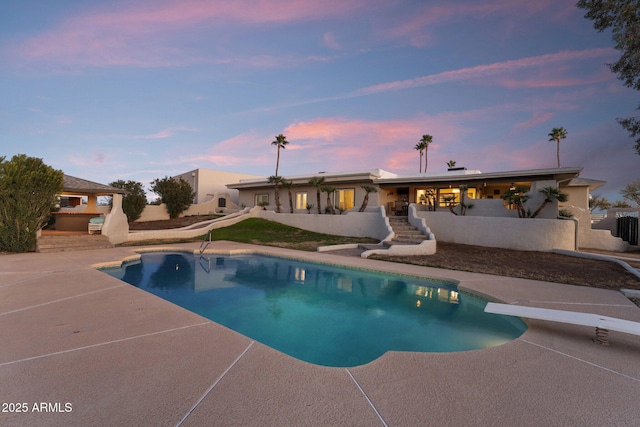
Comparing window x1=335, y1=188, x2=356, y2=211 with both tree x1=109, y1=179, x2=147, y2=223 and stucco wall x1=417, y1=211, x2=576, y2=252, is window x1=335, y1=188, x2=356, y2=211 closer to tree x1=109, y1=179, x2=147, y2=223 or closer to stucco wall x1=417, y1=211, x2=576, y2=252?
stucco wall x1=417, y1=211, x2=576, y2=252

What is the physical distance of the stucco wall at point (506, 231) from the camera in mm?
13805

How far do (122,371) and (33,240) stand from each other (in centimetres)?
1395

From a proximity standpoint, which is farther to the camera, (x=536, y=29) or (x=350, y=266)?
(x=536, y=29)

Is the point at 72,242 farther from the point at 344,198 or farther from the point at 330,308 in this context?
the point at 344,198

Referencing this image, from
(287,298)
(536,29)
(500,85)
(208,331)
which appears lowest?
(287,298)

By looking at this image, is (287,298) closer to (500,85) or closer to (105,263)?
(105,263)

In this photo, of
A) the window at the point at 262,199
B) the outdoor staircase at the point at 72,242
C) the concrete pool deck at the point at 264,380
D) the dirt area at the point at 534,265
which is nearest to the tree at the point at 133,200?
the window at the point at 262,199

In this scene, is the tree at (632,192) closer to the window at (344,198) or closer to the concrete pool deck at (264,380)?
the window at (344,198)

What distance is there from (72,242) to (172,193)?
16382 mm

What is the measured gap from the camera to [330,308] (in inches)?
281

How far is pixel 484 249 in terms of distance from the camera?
14.4 m

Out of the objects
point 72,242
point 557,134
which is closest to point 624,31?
point 72,242

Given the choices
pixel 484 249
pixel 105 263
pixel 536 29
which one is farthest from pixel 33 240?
pixel 536 29

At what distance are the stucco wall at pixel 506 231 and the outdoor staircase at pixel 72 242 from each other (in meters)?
18.7
